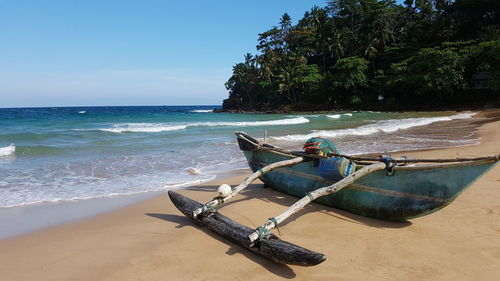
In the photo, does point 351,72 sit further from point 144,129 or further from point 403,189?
point 403,189

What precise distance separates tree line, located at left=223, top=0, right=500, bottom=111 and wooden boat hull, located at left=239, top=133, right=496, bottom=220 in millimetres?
34975

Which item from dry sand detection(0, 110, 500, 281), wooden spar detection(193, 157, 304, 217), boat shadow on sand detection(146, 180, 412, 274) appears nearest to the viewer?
dry sand detection(0, 110, 500, 281)

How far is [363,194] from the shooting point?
4566 mm

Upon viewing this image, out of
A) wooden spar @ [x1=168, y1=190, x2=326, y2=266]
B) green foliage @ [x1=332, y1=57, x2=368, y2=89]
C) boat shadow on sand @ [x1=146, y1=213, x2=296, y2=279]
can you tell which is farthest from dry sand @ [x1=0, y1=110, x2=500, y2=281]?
green foliage @ [x1=332, y1=57, x2=368, y2=89]

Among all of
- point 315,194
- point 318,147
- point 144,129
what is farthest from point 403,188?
point 144,129

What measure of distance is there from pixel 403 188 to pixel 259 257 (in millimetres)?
2058

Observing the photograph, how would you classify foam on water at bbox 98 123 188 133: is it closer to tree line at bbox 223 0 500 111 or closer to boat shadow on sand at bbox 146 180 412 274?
boat shadow on sand at bbox 146 180 412 274

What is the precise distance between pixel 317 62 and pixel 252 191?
5163 centimetres

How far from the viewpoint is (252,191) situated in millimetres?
6543

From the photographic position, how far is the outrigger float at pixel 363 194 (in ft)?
11.6

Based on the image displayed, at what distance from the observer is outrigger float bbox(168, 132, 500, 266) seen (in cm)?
353

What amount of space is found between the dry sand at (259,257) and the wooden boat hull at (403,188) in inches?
8.1

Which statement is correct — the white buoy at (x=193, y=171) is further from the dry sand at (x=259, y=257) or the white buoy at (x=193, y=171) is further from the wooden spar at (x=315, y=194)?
the wooden spar at (x=315, y=194)

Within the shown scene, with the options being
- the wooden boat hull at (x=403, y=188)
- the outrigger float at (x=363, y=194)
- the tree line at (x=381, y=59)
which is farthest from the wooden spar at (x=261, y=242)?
the tree line at (x=381, y=59)
